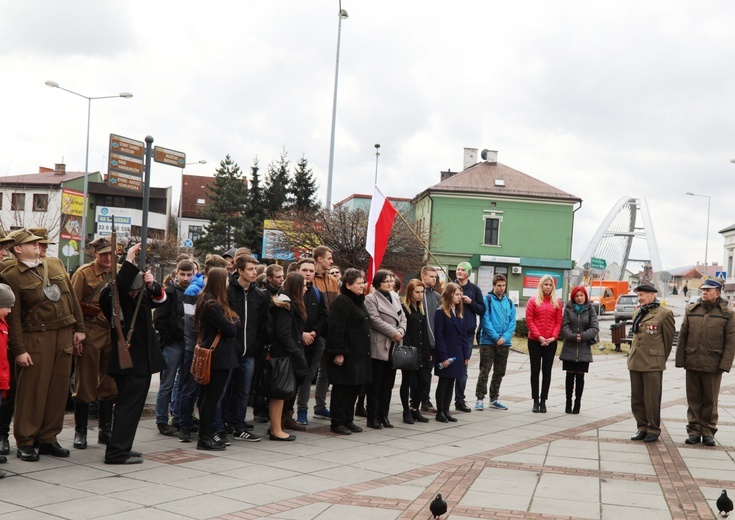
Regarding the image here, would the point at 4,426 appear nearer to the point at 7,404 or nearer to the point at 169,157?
the point at 7,404

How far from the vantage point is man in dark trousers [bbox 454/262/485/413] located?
38.5 feet

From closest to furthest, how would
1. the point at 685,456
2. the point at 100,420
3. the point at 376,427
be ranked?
the point at 100,420 → the point at 685,456 → the point at 376,427

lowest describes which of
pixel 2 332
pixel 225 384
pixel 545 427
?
pixel 545 427

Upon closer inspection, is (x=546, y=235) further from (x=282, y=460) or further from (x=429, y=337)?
(x=282, y=460)

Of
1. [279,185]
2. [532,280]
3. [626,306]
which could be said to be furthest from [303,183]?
[626,306]

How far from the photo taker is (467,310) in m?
11.9

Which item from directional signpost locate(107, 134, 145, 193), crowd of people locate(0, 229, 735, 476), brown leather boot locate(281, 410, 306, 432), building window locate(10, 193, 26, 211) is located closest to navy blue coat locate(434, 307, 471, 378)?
crowd of people locate(0, 229, 735, 476)

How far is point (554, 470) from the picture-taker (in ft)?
25.8

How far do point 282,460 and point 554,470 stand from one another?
256 cm

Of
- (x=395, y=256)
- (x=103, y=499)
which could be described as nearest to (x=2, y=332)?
(x=103, y=499)

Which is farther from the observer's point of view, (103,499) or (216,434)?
(216,434)

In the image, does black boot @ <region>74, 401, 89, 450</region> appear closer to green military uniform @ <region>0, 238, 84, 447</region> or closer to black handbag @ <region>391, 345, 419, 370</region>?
green military uniform @ <region>0, 238, 84, 447</region>

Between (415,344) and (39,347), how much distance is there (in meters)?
4.81

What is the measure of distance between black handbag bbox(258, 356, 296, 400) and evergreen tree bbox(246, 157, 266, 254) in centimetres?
5528
